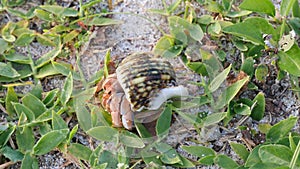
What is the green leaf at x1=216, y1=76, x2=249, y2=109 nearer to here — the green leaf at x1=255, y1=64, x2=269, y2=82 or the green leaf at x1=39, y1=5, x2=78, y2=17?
the green leaf at x1=255, y1=64, x2=269, y2=82

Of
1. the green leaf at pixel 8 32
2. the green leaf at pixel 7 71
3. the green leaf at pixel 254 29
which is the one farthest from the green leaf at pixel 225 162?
the green leaf at pixel 8 32

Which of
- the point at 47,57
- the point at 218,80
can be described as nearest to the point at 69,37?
the point at 47,57

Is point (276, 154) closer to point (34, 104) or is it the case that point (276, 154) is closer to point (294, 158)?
point (294, 158)

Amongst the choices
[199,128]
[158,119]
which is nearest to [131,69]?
[158,119]

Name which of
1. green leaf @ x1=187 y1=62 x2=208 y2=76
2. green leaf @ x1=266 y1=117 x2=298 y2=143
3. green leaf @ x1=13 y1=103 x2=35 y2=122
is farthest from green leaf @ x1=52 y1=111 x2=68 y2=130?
green leaf @ x1=266 y1=117 x2=298 y2=143

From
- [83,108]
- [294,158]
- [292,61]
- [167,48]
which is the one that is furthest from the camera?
[167,48]

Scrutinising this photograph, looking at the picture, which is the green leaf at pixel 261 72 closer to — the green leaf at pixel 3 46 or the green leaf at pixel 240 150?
the green leaf at pixel 240 150
